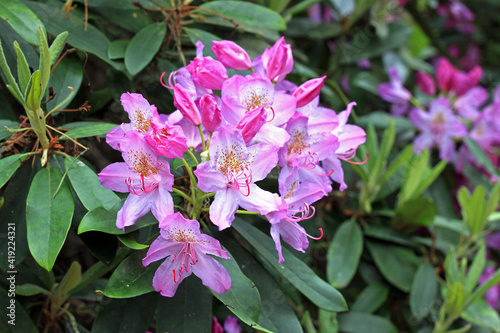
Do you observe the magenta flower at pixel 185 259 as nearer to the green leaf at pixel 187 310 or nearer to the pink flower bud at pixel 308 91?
the green leaf at pixel 187 310

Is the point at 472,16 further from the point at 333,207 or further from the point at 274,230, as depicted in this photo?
the point at 274,230

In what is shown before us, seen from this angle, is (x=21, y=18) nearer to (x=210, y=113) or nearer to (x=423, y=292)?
(x=210, y=113)

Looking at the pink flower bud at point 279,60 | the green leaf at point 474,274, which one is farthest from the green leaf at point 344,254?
the pink flower bud at point 279,60

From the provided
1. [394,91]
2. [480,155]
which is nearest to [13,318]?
[394,91]

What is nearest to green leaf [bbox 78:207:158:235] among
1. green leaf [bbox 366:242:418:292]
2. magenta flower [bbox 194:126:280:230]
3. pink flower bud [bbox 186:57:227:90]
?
magenta flower [bbox 194:126:280:230]

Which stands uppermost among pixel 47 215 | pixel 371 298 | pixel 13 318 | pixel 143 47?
pixel 143 47

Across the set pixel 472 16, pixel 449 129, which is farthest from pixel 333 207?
pixel 472 16

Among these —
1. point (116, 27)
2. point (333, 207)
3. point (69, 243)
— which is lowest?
point (333, 207)
